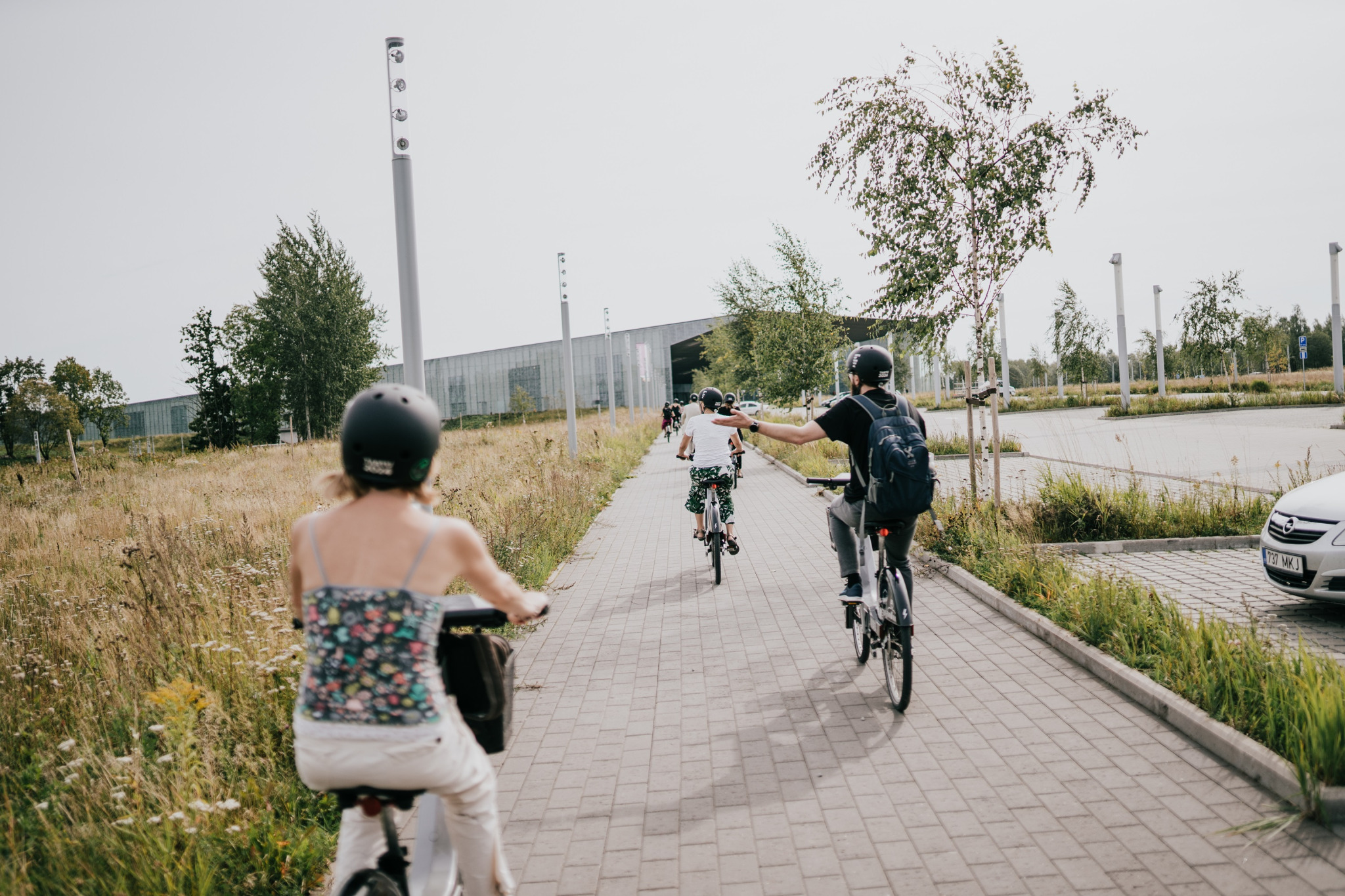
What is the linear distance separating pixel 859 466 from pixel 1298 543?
353cm

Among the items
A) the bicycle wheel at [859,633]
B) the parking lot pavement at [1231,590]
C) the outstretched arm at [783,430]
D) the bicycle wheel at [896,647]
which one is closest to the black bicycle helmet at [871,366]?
the outstretched arm at [783,430]

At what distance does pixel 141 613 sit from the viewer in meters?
6.35

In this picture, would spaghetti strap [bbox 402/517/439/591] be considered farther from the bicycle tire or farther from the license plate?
the license plate

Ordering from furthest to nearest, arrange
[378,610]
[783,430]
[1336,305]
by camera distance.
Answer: [1336,305] < [783,430] < [378,610]

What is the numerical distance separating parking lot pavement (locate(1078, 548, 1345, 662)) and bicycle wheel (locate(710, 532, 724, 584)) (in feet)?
11.1

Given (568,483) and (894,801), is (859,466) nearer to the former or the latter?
(894,801)

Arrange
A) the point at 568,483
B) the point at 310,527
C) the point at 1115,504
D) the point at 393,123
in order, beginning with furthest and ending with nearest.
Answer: the point at 568,483 → the point at 1115,504 → the point at 393,123 → the point at 310,527

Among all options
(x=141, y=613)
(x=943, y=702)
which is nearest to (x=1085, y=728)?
(x=943, y=702)

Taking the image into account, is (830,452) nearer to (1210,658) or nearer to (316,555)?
(1210,658)

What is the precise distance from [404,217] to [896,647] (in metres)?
4.27

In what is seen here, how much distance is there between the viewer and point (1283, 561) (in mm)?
6312

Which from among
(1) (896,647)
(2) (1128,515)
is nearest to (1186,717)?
(1) (896,647)

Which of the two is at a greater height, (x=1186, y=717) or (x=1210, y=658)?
(x=1210, y=658)

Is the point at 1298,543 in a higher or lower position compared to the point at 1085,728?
higher
